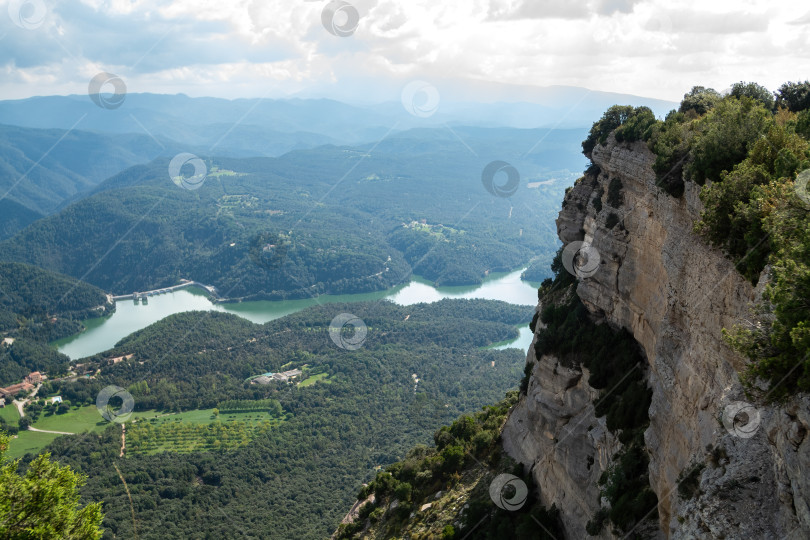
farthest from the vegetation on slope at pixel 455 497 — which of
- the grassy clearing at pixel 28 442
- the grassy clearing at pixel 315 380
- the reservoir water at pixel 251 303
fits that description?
the reservoir water at pixel 251 303

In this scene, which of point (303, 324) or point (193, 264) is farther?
point (193, 264)

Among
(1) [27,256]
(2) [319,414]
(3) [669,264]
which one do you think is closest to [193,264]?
(1) [27,256]

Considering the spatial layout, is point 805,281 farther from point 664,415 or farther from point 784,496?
point 664,415
